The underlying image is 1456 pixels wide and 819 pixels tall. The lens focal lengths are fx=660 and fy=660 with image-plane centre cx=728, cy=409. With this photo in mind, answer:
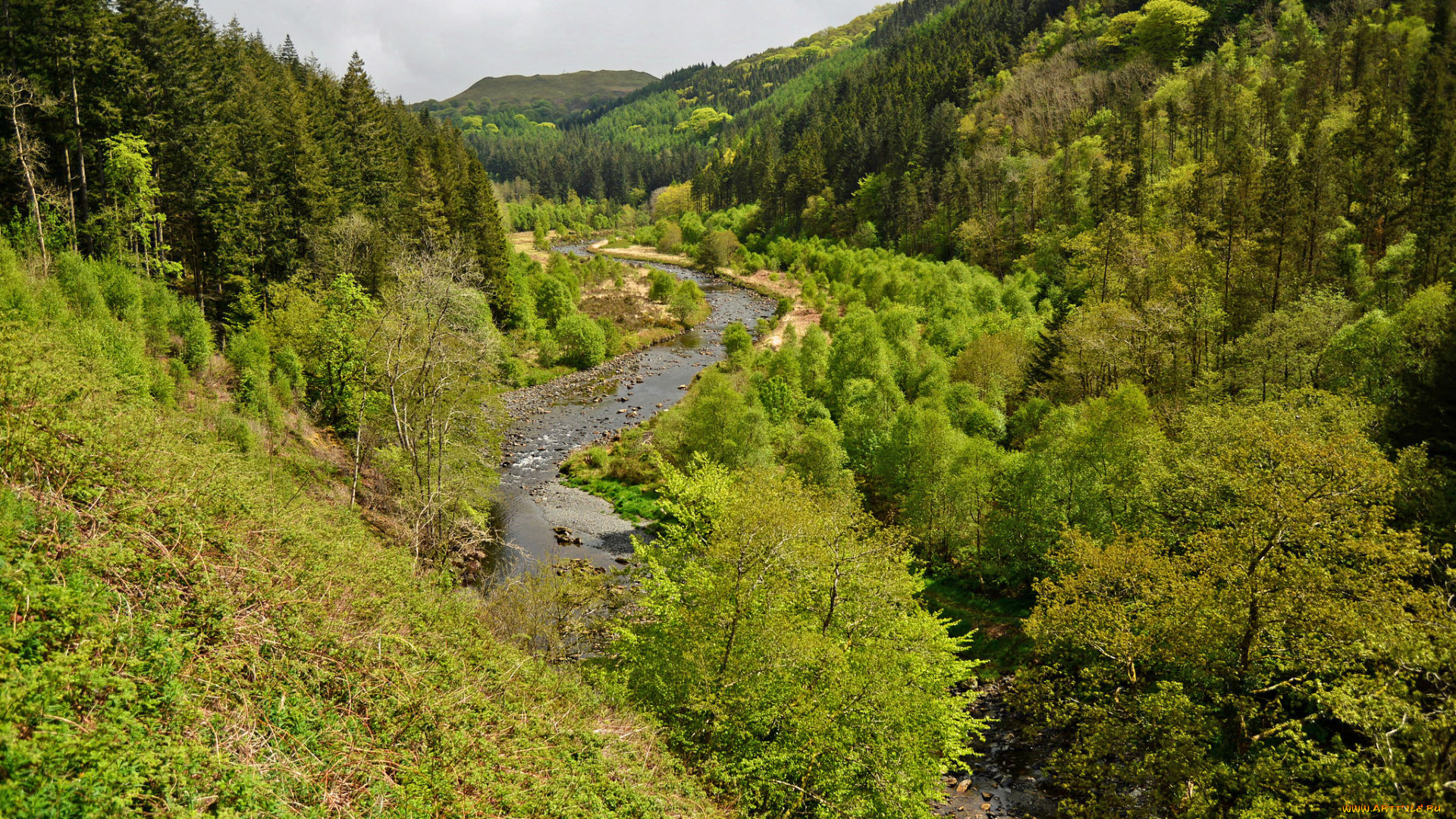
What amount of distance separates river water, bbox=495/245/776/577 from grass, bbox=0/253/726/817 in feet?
50.1

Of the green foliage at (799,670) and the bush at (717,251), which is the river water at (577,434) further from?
the bush at (717,251)

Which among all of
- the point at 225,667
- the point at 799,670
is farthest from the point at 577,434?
the point at 225,667

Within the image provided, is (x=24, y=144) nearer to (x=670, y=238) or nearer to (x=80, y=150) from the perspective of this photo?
(x=80, y=150)

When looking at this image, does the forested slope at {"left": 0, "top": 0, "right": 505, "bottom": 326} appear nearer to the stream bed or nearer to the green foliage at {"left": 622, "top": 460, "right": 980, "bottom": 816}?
the stream bed

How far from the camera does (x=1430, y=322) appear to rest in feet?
76.6

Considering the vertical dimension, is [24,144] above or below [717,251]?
below

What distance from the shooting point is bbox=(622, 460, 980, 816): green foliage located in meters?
15.2

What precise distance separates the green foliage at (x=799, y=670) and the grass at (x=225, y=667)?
230 cm

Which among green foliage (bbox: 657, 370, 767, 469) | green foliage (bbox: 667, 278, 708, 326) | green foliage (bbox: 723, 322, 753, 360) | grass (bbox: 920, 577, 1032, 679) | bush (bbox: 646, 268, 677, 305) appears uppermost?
bush (bbox: 646, 268, 677, 305)

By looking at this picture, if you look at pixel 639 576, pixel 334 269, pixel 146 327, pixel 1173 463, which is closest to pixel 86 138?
pixel 146 327

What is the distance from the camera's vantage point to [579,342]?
206ft

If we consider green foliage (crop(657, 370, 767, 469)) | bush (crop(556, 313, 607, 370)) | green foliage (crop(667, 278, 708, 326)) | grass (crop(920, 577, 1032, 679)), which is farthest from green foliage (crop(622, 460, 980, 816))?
green foliage (crop(667, 278, 708, 326))

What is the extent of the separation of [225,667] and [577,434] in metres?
39.9

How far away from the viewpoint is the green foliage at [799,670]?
1524 centimetres
